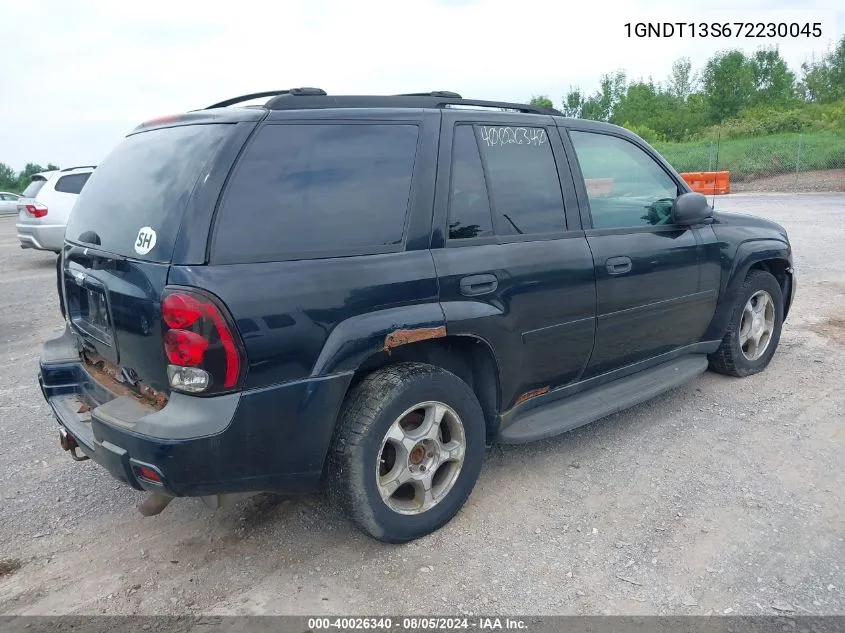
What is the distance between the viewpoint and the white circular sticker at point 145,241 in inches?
102

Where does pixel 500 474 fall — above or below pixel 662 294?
below

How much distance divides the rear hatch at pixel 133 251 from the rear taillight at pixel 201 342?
72 millimetres

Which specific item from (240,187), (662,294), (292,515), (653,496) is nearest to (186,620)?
(292,515)

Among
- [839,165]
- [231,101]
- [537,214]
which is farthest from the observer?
[839,165]

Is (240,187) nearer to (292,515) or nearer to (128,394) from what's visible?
(128,394)

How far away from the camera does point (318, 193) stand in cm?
273

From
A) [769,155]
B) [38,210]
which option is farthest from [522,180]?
[769,155]

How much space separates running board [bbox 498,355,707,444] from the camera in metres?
3.40

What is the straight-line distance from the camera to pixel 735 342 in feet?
15.6

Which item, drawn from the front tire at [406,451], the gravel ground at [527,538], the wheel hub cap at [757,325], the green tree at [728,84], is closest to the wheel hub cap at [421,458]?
the front tire at [406,451]

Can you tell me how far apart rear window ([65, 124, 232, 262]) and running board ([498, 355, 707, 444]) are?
1851 mm

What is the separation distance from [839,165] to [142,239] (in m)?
29.1

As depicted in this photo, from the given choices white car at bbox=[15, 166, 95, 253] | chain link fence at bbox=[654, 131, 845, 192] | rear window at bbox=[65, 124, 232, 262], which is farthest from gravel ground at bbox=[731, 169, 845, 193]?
rear window at bbox=[65, 124, 232, 262]

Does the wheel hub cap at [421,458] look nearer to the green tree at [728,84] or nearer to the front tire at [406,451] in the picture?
the front tire at [406,451]
